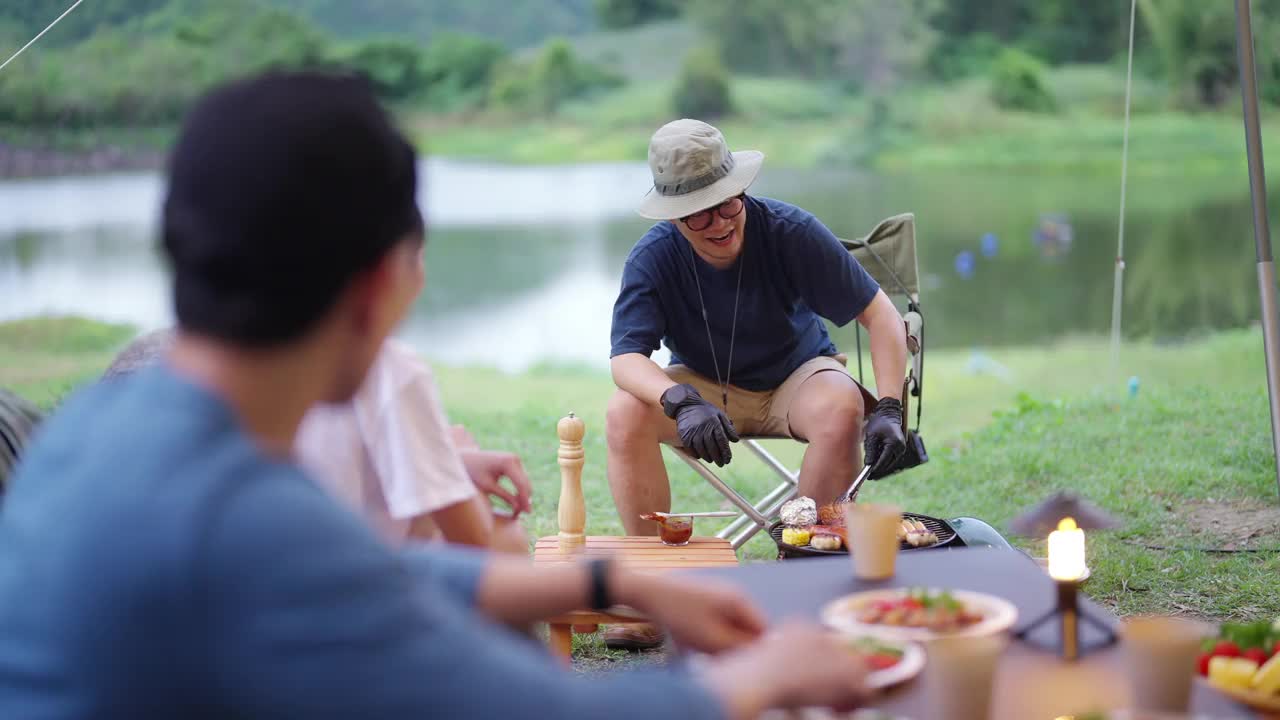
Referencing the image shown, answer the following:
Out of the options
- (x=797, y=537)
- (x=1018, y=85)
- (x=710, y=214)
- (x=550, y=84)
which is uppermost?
(x=550, y=84)

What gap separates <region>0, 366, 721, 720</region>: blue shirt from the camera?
0.80m

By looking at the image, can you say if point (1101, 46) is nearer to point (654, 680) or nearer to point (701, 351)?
point (701, 351)

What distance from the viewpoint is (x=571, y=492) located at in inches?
105

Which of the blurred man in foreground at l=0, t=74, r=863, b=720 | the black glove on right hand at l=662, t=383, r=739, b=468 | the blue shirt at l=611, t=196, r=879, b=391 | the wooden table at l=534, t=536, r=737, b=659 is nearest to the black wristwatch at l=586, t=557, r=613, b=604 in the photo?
the blurred man in foreground at l=0, t=74, r=863, b=720

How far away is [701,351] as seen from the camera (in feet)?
11.1

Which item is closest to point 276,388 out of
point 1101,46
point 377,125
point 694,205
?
point 377,125

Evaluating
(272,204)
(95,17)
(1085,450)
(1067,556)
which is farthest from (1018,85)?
(272,204)

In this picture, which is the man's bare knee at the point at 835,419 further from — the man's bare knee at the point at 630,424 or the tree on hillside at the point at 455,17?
the tree on hillside at the point at 455,17

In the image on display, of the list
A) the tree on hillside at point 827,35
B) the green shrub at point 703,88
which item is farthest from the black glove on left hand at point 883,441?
the tree on hillside at point 827,35

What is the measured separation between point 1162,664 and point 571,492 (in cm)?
151

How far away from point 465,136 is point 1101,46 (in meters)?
4.30

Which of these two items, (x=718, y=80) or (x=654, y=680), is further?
(x=718, y=80)

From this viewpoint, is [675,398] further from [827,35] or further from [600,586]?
[827,35]

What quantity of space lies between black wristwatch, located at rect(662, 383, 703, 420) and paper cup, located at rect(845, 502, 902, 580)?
1.27 m
